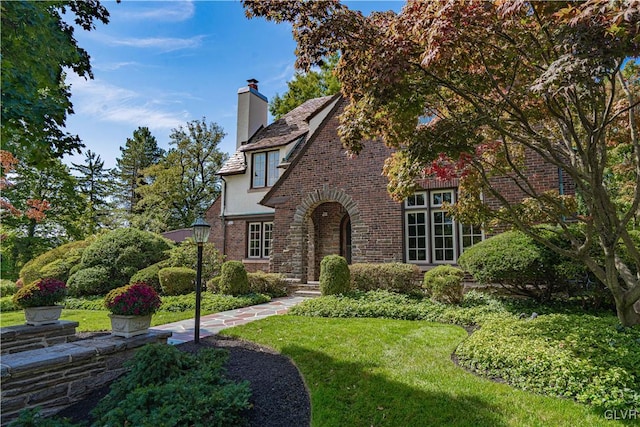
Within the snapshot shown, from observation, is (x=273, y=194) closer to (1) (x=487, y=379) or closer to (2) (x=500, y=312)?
(2) (x=500, y=312)

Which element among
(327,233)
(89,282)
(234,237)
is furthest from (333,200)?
(89,282)

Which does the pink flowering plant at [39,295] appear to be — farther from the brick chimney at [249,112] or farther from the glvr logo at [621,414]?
the brick chimney at [249,112]

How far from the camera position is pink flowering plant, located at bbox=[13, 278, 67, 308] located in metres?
6.01

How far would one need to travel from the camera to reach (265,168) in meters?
17.0

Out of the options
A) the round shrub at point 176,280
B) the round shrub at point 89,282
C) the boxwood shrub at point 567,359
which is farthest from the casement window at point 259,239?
the boxwood shrub at point 567,359

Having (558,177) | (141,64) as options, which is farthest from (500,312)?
(141,64)

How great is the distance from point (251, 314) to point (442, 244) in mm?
6014

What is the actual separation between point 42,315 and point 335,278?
21.6ft

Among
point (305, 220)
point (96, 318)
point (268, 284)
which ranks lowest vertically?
point (96, 318)

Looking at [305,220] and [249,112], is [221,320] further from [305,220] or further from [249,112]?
[249,112]

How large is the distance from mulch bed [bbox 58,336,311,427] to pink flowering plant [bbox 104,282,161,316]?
98 cm

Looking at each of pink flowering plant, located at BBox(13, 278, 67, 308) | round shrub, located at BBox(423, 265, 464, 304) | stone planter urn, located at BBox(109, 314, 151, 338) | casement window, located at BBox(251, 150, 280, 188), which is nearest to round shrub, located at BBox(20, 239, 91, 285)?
casement window, located at BBox(251, 150, 280, 188)

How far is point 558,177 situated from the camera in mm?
9211

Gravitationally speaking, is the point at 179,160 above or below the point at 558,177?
above
